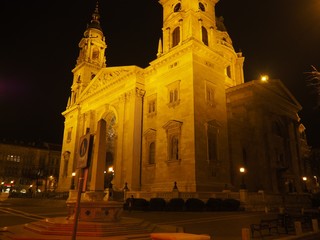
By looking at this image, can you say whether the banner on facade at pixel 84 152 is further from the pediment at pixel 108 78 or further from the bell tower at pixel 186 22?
the pediment at pixel 108 78

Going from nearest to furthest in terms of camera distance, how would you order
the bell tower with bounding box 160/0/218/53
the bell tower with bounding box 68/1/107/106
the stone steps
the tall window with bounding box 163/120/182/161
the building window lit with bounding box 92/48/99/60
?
the stone steps
the tall window with bounding box 163/120/182/161
the bell tower with bounding box 160/0/218/53
the bell tower with bounding box 68/1/107/106
the building window lit with bounding box 92/48/99/60

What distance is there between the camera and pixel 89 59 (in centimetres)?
5597

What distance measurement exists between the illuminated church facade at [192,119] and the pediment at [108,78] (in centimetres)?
16

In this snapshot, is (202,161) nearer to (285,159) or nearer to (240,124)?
(240,124)

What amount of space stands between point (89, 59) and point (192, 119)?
107 feet

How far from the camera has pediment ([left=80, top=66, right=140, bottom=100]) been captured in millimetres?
39750

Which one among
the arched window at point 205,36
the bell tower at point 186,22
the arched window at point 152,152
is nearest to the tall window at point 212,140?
the arched window at point 152,152

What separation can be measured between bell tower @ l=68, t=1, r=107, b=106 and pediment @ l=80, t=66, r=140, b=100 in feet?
18.1

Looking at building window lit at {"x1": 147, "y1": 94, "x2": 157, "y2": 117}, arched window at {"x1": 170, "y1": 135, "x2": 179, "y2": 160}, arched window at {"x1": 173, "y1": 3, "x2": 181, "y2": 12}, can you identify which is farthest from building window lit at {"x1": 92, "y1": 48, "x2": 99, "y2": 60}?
arched window at {"x1": 170, "y1": 135, "x2": 179, "y2": 160}

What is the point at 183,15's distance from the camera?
35.9 m

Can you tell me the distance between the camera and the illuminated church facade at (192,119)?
103 ft

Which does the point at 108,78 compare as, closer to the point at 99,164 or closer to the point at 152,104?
the point at 152,104

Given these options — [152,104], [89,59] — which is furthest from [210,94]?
[89,59]

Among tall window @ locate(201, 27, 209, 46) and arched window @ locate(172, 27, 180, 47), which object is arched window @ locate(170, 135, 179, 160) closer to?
arched window @ locate(172, 27, 180, 47)
